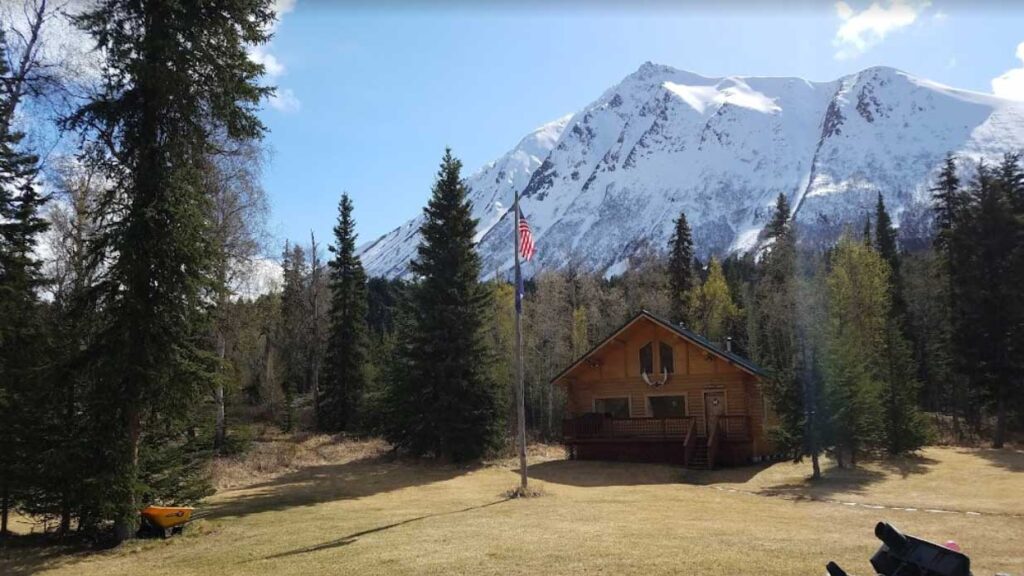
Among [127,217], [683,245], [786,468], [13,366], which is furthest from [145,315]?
[683,245]

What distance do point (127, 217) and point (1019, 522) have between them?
59.8ft

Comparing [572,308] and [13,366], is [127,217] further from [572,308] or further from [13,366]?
Answer: [572,308]

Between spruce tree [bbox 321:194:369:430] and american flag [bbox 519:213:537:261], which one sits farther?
spruce tree [bbox 321:194:369:430]

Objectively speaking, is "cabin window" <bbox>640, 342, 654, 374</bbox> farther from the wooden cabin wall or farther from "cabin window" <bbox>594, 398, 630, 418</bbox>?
"cabin window" <bbox>594, 398, 630, 418</bbox>

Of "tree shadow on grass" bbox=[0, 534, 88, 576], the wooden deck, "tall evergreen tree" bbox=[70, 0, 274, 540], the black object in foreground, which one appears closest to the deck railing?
the wooden deck

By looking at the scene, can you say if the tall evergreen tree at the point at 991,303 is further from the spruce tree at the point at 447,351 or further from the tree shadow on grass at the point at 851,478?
the spruce tree at the point at 447,351

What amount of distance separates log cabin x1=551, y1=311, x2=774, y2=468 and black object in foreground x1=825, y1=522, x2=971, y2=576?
19416 mm

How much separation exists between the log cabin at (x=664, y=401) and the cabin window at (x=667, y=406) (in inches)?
1.7

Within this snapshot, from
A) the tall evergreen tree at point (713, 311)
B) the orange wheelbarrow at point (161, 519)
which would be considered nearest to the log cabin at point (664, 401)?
the orange wheelbarrow at point (161, 519)

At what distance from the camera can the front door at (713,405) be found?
1065 inches

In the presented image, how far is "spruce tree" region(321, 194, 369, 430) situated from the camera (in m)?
39.7

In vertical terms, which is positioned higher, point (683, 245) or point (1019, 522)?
point (683, 245)

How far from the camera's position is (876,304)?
3684 cm

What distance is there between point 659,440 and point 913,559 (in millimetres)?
22042
